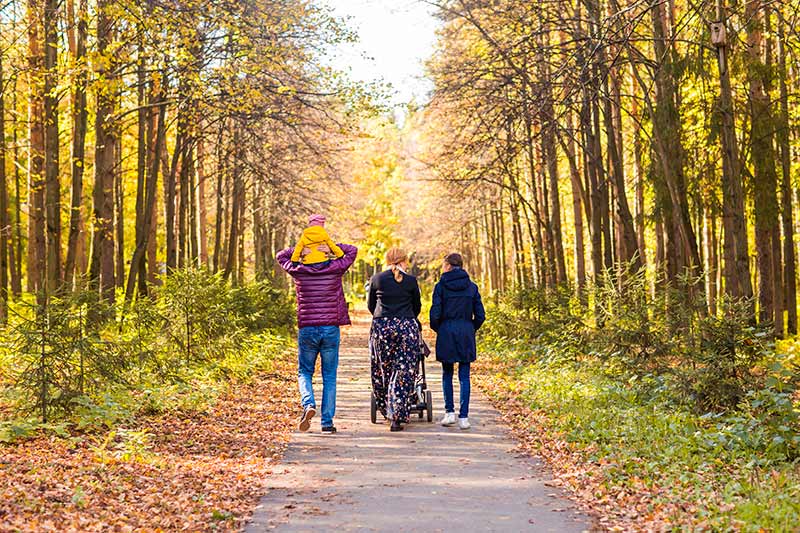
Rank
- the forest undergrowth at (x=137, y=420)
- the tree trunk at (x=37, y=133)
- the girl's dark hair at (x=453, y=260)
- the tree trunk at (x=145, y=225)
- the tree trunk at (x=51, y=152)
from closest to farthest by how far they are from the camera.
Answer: the forest undergrowth at (x=137, y=420), the girl's dark hair at (x=453, y=260), the tree trunk at (x=37, y=133), the tree trunk at (x=51, y=152), the tree trunk at (x=145, y=225)

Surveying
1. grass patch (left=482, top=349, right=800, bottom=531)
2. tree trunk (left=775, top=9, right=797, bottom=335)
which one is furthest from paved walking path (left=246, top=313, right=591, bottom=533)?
tree trunk (left=775, top=9, right=797, bottom=335)

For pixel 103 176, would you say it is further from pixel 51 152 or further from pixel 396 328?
pixel 396 328

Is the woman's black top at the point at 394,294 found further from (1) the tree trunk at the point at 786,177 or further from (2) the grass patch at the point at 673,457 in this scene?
(1) the tree trunk at the point at 786,177

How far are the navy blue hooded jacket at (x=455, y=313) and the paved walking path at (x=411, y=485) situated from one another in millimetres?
987

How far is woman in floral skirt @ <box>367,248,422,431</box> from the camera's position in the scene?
33.8 feet

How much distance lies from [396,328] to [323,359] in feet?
3.16

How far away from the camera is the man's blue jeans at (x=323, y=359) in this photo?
9.95m

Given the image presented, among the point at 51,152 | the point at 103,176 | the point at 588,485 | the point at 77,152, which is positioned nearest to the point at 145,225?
the point at 103,176

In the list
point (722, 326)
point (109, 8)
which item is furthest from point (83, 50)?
point (722, 326)

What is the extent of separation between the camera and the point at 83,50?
1552 centimetres

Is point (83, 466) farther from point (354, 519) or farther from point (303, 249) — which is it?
point (303, 249)

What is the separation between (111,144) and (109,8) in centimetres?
594

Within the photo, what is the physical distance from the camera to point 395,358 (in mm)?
10359

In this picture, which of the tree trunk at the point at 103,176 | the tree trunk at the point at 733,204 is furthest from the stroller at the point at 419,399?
the tree trunk at the point at 103,176
